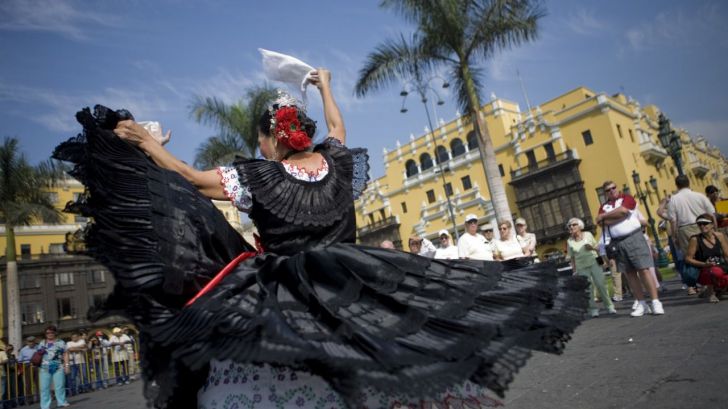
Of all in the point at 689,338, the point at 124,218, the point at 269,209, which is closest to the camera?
the point at 124,218

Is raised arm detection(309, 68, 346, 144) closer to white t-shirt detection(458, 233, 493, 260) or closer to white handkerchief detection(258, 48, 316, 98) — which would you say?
white handkerchief detection(258, 48, 316, 98)

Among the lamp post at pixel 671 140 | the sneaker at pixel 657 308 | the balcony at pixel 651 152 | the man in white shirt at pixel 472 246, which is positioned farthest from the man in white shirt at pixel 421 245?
the balcony at pixel 651 152

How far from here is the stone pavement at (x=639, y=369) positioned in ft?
8.96

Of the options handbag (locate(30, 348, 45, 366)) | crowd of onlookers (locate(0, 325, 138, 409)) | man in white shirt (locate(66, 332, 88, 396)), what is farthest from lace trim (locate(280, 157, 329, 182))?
man in white shirt (locate(66, 332, 88, 396))

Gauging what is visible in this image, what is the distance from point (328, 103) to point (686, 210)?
20.2 ft

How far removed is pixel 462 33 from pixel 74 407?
11714 mm

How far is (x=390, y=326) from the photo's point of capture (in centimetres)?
155

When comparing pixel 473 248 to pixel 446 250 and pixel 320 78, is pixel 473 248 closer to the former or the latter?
pixel 446 250

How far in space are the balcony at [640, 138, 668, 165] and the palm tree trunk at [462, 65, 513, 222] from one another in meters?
35.4

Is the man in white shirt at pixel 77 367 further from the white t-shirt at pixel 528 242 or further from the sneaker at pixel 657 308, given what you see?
the sneaker at pixel 657 308

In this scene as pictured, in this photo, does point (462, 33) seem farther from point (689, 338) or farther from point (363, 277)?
point (363, 277)

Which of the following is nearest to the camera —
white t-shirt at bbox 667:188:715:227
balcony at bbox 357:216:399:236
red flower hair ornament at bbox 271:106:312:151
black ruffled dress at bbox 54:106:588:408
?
black ruffled dress at bbox 54:106:588:408

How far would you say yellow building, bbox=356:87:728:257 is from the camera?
129 ft

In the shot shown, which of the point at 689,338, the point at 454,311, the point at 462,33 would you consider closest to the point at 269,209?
the point at 454,311
